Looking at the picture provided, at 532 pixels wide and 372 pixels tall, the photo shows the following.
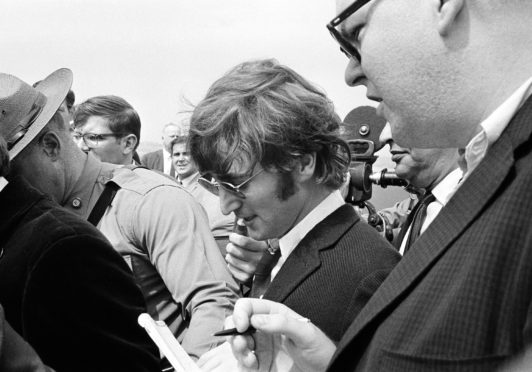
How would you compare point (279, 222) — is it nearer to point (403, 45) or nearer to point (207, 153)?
point (207, 153)

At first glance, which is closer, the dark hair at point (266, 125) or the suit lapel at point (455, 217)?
the suit lapel at point (455, 217)

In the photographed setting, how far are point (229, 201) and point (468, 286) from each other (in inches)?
44.9

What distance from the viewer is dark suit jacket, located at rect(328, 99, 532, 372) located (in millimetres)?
776

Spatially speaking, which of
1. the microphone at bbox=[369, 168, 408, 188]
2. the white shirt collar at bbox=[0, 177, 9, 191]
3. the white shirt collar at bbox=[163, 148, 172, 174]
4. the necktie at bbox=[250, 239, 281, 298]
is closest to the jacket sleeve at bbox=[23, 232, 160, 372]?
the white shirt collar at bbox=[0, 177, 9, 191]

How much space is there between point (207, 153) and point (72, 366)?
68 cm

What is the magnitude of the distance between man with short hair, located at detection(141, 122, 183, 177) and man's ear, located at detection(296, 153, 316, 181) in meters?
4.52

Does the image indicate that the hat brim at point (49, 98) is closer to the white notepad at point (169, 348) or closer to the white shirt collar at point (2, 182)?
the white shirt collar at point (2, 182)

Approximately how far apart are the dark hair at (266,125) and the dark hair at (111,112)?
235 cm

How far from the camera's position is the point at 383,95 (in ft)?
3.42

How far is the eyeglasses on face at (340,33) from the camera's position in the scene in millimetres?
1057

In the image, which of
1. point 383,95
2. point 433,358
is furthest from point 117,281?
point 433,358

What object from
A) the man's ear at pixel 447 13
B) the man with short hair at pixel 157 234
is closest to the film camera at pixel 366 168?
the man with short hair at pixel 157 234

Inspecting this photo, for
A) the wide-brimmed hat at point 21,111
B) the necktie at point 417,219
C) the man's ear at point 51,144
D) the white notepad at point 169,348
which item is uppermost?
the wide-brimmed hat at point 21,111

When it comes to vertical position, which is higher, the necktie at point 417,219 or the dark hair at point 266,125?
the dark hair at point 266,125
